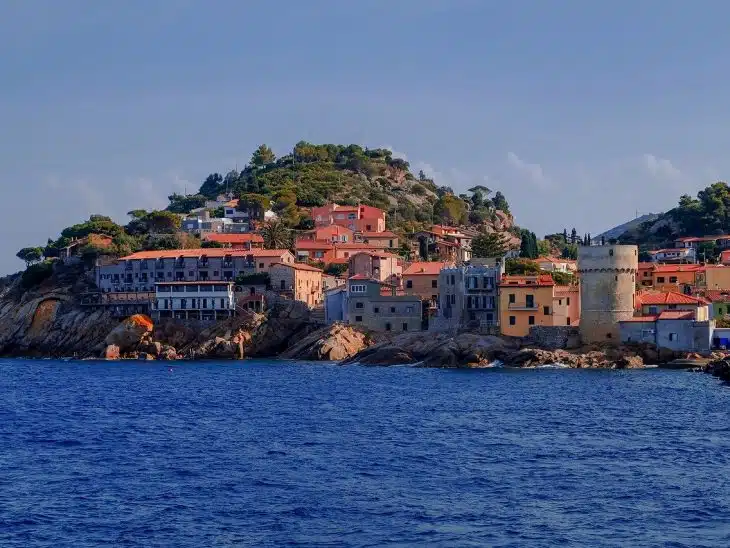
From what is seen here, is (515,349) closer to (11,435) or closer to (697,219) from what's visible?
(11,435)

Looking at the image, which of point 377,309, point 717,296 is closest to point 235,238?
point 377,309

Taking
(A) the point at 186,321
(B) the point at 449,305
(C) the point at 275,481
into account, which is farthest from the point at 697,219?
(C) the point at 275,481

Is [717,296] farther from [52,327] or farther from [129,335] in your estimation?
[52,327]

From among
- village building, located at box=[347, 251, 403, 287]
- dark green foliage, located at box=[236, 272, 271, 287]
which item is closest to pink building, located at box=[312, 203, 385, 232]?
village building, located at box=[347, 251, 403, 287]

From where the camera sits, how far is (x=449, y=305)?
A: 307ft

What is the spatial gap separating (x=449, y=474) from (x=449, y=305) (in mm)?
54627

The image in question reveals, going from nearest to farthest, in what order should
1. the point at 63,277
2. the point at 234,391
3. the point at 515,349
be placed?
the point at 234,391 → the point at 515,349 → the point at 63,277

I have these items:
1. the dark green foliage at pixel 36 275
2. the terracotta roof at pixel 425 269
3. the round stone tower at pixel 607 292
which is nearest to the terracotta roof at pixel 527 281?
the round stone tower at pixel 607 292

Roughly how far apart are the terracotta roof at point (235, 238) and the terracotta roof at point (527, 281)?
3943 centimetres

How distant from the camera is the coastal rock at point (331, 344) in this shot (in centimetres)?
9244

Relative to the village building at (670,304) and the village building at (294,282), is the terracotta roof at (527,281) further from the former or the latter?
the village building at (294,282)

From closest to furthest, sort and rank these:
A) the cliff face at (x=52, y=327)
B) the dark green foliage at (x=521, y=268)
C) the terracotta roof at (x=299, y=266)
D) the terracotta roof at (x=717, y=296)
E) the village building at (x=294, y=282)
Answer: the terracotta roof at (x=717, y=296) → the dark green foliage at (x=521, y=268) → the village building at (x=294, y=282) → the terracotta roof at (x=299, y=266) → the cliff face at (x=52, y=327)

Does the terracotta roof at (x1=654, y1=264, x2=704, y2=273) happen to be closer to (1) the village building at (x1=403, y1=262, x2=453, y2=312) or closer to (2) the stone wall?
(1) the village building at (x1=403, y1=262, x2=453, y2=312)

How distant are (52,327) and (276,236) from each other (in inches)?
1004
